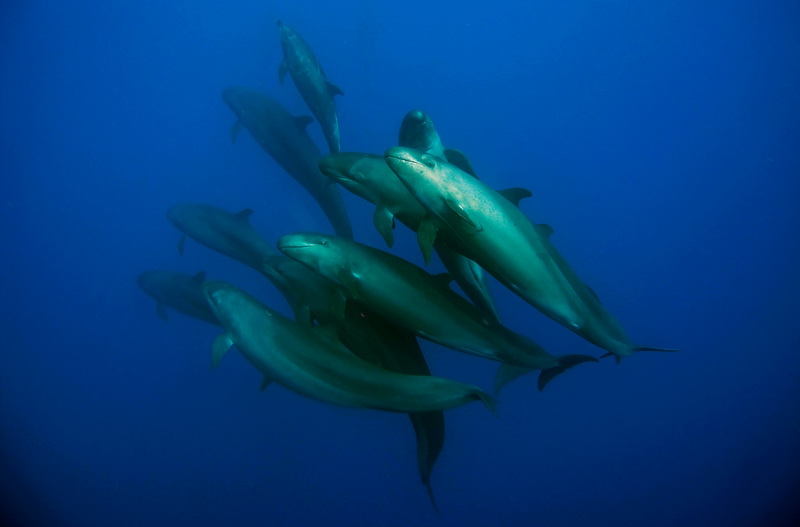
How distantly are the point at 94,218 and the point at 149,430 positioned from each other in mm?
6054

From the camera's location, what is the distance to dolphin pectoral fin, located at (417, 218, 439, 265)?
2906 mm

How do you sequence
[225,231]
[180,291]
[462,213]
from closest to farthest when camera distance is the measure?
1. [462,213]
2. [180,291]
3. [225,231]

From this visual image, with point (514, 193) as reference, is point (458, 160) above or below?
above

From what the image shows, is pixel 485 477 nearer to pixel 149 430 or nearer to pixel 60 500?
pixel 149 430

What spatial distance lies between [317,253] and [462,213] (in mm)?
1022

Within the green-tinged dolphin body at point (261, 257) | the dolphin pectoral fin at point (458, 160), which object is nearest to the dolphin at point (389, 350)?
the green-tinged dolphin body at point (261, 257)

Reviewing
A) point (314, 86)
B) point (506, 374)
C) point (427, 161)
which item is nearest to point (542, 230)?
point (427, 161)

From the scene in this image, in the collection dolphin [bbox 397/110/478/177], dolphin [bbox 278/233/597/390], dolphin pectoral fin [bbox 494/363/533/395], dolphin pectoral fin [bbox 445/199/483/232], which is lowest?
dolphin pectoral fin [bbox 494/363/533/395]

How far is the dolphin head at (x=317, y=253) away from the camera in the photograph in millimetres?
3158

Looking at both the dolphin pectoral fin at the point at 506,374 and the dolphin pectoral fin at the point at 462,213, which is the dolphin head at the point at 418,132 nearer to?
the dolphin pectoral fin at the point at 462,213

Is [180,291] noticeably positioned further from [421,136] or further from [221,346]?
[421,136]

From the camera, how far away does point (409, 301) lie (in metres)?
3.08

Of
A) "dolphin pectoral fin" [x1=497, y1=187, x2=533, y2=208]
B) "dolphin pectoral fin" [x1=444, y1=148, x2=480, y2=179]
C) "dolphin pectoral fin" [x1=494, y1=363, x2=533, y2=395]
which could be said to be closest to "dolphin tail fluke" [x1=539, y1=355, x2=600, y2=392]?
"dolphin pectoral fin" [x1=494, y1=363, x2=533, y2=395]

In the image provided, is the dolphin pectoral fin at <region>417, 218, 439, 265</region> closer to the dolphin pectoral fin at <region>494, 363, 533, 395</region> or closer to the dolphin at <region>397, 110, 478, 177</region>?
the dolphin pectoral fin at <region>494, 363, 533, 395</region>
